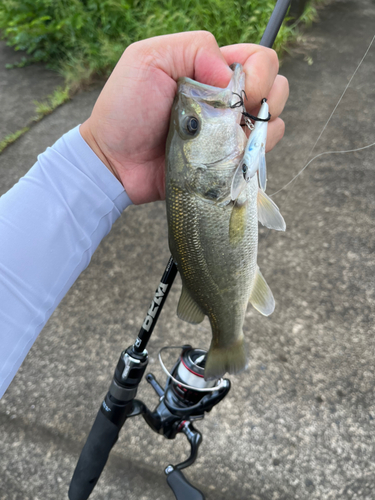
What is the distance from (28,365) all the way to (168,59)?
78.2 inches

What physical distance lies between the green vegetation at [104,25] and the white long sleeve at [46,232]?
10.1ft

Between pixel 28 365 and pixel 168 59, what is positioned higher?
pixel 168 59

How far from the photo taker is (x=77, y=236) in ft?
5.16

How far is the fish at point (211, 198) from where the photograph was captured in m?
1.25

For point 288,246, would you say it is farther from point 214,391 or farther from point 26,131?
point 26,131

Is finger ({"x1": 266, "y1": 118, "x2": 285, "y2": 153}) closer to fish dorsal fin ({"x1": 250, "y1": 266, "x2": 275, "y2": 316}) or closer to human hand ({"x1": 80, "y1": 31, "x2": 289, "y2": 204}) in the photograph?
human hand ({"x1": 80, "y1": 31, "x2": 289, "y2": 204})

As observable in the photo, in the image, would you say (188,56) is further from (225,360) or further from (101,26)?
(101,26)

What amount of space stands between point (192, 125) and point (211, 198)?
25 cm

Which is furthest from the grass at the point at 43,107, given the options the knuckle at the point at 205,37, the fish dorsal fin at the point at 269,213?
the fish dorsal fin at the point at 269,213

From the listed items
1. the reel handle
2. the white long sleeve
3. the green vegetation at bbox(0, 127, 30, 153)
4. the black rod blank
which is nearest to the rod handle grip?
the reel handle

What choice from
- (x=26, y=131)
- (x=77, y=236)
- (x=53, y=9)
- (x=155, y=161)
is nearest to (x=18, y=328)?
(x=77, y=236)

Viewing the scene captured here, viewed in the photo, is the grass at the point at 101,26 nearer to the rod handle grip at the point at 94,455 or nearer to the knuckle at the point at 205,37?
the knuckle at the point at 205,37

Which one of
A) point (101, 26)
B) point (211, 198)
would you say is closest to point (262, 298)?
point (211, 198)

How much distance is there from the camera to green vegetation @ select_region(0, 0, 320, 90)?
4160mm
